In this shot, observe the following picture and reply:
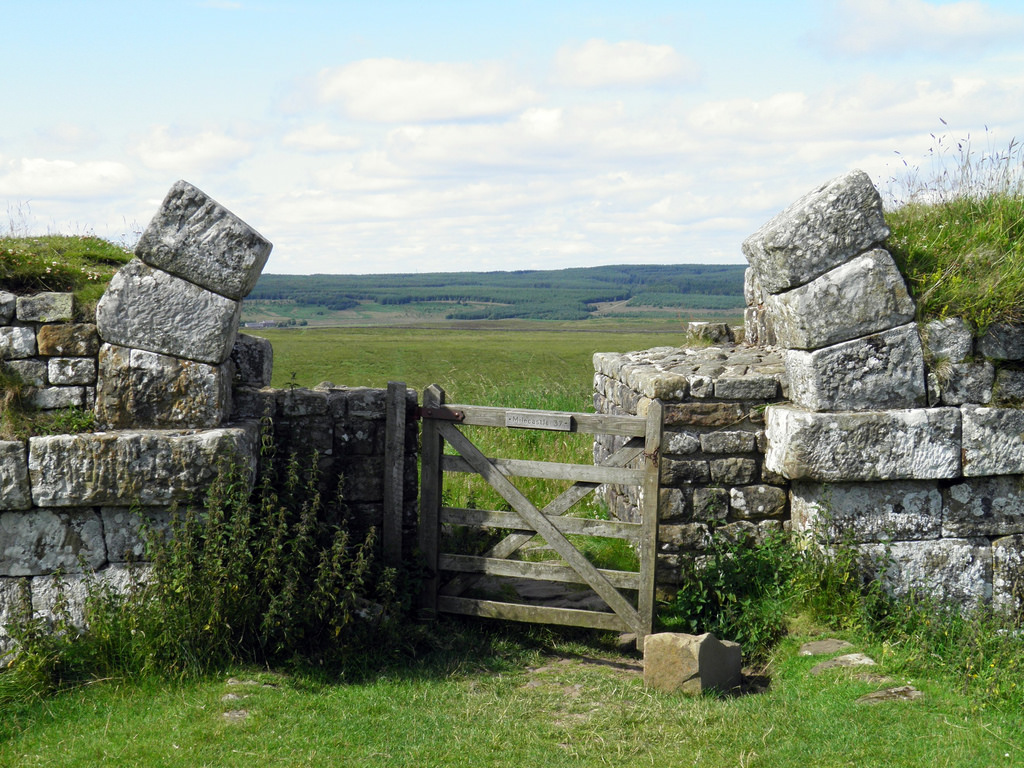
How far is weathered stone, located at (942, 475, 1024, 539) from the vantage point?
5.95 m

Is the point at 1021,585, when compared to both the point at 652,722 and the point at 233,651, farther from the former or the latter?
the point at 233,651

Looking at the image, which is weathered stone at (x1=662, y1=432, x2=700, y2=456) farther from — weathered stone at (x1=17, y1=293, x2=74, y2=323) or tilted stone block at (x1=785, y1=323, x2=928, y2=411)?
weathered stone at (x1=17, y1=293, x2=74, y2=323)

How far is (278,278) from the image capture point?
560ft

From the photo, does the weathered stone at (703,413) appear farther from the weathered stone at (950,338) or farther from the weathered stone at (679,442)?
the weathered stone at (950,338)

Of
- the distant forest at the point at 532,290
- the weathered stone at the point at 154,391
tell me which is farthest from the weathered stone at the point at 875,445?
the distant forest at the point at 532,290

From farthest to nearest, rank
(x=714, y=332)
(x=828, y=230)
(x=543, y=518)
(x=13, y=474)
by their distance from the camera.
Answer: (x=714, y=332)
(x=543, y=518)
(x=828, y=230)
(x=13, y=474)

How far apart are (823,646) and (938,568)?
1.19 metres

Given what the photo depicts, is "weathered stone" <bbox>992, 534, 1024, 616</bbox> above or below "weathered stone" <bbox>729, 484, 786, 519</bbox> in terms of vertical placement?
below

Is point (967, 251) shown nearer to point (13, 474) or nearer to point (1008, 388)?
point (1008, 388)

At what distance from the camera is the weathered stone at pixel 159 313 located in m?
5.23

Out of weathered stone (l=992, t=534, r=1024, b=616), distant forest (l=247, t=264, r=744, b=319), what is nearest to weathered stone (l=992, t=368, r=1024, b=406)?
weathered stone (l=992, t=534, r=1024, b=616)

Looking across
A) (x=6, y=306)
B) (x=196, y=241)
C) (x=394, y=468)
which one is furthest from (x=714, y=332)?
(x=6, y=306)

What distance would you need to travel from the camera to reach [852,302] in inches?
226

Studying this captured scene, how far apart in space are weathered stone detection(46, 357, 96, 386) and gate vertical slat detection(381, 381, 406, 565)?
1935 mm
